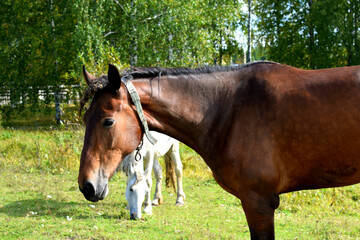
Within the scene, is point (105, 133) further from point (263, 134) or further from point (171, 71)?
point (263, 134)

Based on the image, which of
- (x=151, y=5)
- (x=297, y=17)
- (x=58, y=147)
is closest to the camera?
(x=58, y=147)

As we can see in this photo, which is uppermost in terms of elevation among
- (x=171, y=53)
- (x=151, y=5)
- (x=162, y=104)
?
(x=151, y=5)

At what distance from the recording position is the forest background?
63.1ft

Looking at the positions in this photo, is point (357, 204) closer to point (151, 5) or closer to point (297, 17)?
point (151, 5)

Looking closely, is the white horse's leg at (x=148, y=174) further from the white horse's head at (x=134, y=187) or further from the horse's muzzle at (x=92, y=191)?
the horse's muzzle at (x=92, y=191)

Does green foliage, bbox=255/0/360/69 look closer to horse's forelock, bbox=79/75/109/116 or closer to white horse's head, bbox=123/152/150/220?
white horse's head, bbox=123/152/150/220

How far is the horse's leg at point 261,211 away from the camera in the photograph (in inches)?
124

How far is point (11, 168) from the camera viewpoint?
37.6 ft

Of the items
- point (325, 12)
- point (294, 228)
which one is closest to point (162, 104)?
point (294, 228)

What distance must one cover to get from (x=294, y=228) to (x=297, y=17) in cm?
2220

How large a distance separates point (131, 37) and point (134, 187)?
47.1 feet

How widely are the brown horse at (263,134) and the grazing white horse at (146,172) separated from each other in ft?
9.86

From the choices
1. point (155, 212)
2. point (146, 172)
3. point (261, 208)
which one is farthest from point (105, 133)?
point (155, 212)

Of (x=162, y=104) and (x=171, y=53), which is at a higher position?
(x=171, y=53)
